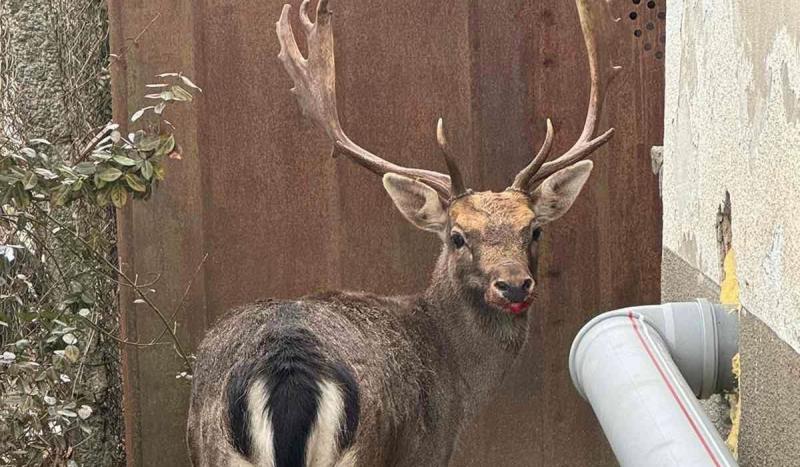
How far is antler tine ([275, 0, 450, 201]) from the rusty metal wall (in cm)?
34

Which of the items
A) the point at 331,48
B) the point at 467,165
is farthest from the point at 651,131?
Result: the point at 331,48

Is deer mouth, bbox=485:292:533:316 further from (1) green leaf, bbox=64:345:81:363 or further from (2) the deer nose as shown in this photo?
(1) green leaf, bbox=64:345:81:363

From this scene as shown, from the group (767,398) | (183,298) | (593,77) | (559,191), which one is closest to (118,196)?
(183,298)

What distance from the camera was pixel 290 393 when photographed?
4.03 meters

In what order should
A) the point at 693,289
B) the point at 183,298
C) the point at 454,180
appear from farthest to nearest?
the point at 183,298, the point at 454,180, the point at 693,289

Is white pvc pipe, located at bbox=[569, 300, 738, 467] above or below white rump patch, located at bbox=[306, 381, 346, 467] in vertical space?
above

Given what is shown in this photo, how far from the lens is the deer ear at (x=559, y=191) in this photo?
5.84 meters

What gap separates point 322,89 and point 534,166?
1.00m

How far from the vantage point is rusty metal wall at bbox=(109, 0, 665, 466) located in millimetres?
6277

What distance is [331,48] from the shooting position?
5.93m

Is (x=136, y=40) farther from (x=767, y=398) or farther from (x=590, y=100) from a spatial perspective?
(x=767, y=398)

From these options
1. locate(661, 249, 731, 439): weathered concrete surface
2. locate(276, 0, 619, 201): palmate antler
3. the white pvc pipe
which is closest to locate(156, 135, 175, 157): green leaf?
locate(276, 0, 619, 201): palmate antler

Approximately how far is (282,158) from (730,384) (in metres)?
3.18

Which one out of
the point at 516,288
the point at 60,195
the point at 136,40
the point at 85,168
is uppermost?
the point at 136,40
